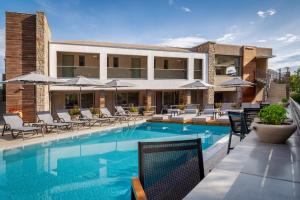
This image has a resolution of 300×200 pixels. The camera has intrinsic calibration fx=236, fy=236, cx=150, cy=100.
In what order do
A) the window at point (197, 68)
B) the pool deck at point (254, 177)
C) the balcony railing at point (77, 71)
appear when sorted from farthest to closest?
the window at point (197, 68) < the balcony railing at point (77, 71) < the pool deck at point (254, 177)

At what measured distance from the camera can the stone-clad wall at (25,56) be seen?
16109 mm

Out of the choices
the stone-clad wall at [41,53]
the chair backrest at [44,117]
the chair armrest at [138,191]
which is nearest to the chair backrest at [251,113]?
the chair armrest at [138,191]

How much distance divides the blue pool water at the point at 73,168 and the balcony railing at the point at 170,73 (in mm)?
11516

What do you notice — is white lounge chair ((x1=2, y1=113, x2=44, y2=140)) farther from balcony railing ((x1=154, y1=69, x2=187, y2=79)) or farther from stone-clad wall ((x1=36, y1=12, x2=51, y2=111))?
balcony railing ((x1=154, y1=69, x2=187, y2=79))

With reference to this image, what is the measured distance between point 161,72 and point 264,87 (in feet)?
45.3

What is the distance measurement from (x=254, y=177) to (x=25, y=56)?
17.5 m

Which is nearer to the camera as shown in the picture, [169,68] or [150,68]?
[150,68]

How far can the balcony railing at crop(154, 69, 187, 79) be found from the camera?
2355 centimetres

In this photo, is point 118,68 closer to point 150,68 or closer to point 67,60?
point 150,68

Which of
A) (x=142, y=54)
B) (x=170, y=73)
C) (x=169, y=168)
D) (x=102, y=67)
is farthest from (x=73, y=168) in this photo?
(x=170, y=73)

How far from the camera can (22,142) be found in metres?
9.95

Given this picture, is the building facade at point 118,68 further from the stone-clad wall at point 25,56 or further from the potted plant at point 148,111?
the potted plant at point 148,111

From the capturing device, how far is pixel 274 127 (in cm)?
352

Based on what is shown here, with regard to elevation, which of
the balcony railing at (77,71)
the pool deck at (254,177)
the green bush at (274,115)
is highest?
the balcony railing at (77,71)
